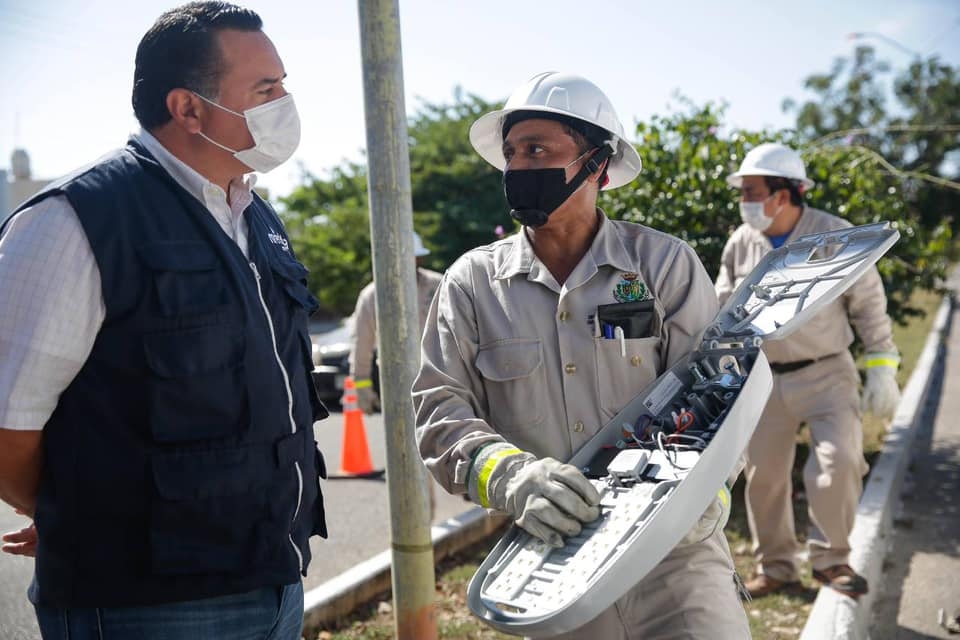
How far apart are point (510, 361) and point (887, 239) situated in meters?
1.21

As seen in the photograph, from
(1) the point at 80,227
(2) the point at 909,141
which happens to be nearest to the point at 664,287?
(1) the point at 80,227

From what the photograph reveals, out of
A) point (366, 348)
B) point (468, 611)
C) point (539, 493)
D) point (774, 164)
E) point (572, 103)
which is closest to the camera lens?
point (539, 493)

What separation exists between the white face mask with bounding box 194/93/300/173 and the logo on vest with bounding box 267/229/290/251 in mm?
179

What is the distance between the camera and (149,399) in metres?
1.86

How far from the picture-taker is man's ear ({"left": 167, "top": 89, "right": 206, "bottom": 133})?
7.06 ft

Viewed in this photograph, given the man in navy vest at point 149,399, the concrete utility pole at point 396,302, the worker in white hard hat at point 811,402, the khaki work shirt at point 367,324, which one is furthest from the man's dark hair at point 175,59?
the khaki work shirt at point 367,324

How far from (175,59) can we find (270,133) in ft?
1.01

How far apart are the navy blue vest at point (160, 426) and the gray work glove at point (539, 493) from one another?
1.79 ft

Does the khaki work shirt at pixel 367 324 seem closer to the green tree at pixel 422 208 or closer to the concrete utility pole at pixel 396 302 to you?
the concrete utility pole at pixel 396 302

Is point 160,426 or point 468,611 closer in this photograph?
point 160,426

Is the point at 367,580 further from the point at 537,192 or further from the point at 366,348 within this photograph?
the point at 537,192

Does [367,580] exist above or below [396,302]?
below

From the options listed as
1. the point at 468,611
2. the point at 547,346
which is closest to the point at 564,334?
the point at 547,346

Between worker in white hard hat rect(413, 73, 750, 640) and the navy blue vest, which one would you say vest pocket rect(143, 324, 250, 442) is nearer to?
the navy blue vest
